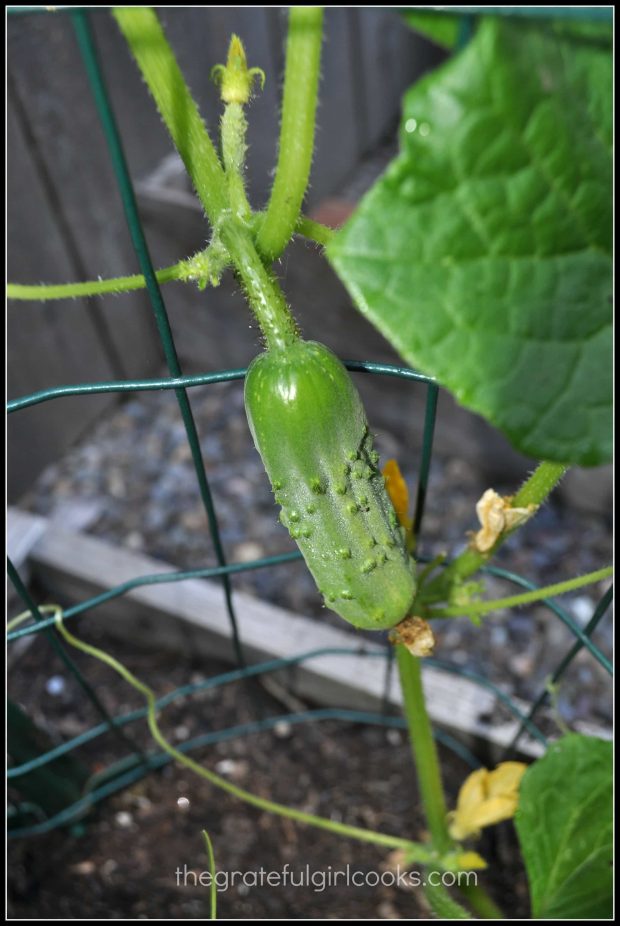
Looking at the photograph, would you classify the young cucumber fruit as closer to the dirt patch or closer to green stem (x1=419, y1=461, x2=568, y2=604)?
green stem (x1=419, y1=461, x2=568, y2=604)

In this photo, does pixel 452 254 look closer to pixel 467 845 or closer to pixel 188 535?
pixel 467 845

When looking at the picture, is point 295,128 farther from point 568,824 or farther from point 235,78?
point 568,824

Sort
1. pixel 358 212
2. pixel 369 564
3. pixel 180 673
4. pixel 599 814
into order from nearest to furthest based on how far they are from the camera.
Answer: pixel 358 212 → pixel 369 564 → pixel 599 814 → pixel 180 673

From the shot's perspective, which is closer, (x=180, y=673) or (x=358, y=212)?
(x=358, y=212)

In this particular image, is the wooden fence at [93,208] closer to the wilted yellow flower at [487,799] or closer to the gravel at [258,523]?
the gravel at [258,523]

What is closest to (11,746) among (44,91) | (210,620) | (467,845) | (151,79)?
(210,620)
